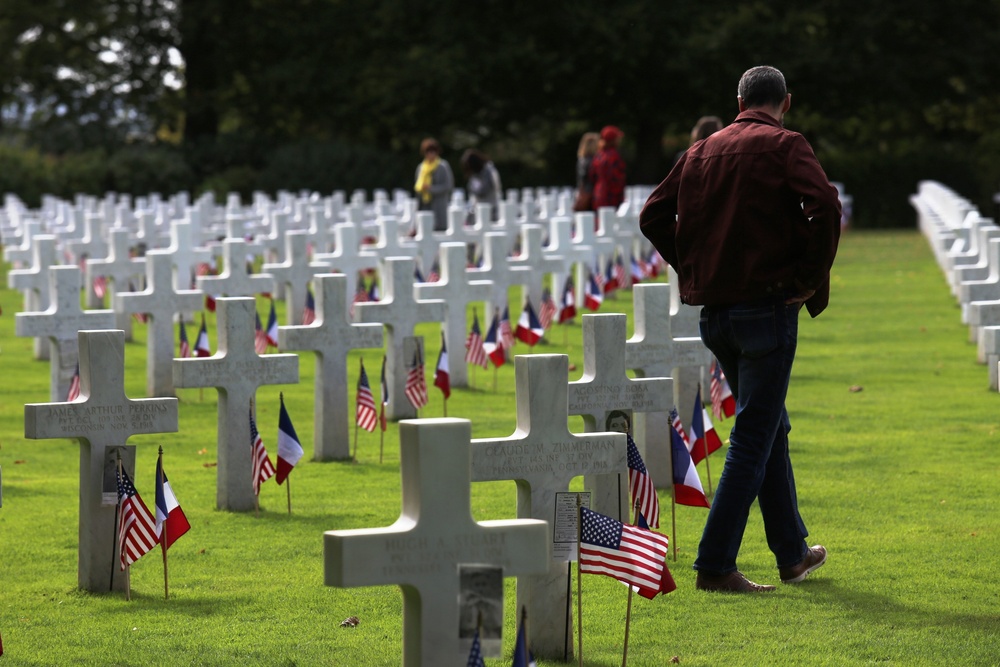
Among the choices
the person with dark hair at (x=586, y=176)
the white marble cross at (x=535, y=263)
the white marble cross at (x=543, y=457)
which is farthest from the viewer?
the person with dark hair at (x=586, y=176)

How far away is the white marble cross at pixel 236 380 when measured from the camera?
7.86m

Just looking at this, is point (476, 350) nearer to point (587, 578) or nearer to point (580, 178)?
point (587, 578)

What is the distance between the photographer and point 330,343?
9.31m

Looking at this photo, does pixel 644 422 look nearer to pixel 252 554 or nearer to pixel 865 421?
pixel 252 554

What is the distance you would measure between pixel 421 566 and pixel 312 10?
4121 centimetres

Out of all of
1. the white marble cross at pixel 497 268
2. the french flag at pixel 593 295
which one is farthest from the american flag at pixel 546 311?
the french flag at pixel 593 295

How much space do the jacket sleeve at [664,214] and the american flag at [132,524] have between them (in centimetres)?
216

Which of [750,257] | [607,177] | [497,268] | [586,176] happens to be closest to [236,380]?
[750,257]

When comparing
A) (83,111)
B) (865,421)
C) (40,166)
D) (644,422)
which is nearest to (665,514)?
(644,422)

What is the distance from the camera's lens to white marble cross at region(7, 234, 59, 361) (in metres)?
13.3

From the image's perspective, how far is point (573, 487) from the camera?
28.3 ft

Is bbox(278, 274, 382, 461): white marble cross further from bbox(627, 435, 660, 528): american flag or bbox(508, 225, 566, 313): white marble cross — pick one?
bbox(508, 225, 566, 313): white marble cross

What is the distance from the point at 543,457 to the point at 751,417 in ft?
4.11

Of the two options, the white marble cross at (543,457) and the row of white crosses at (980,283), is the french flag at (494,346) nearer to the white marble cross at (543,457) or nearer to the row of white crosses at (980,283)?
the row of white crosses at (980,283)
